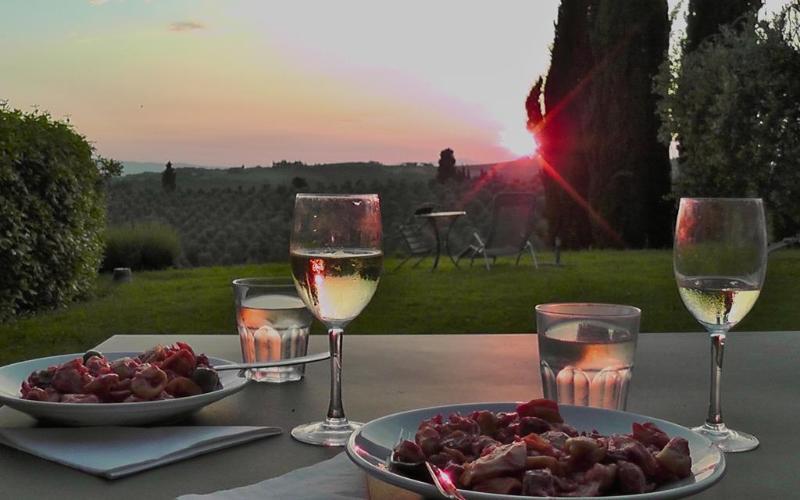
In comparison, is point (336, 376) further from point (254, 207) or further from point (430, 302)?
point (254, 207)

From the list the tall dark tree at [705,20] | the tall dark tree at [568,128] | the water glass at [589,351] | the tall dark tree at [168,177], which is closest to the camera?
the water glass at [589,351]

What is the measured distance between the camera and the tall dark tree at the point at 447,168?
21016 millimetres

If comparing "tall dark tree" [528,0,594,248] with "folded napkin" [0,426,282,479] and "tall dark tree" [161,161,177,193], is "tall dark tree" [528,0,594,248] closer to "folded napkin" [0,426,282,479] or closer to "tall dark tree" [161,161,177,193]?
"tall dark tree" [161,161,177,193]

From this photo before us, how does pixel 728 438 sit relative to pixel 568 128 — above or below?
below

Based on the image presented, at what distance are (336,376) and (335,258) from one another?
149 millimetres

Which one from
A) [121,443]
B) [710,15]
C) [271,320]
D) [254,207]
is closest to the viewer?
[121,443]

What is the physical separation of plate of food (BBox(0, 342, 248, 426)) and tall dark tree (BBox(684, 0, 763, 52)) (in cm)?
1473

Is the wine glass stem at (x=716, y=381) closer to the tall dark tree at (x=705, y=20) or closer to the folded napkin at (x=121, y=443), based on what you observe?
the folded napkin at (x=121, y=443)

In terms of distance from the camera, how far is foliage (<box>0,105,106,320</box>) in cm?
688

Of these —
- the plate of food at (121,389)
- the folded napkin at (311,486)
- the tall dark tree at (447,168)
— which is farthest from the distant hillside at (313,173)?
the folded napkin at (311,486)

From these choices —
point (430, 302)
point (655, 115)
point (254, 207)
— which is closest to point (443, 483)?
point (430, 302)

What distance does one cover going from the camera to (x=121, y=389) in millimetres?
1133

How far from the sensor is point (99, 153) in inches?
361

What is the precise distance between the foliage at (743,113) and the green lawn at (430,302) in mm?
2030
